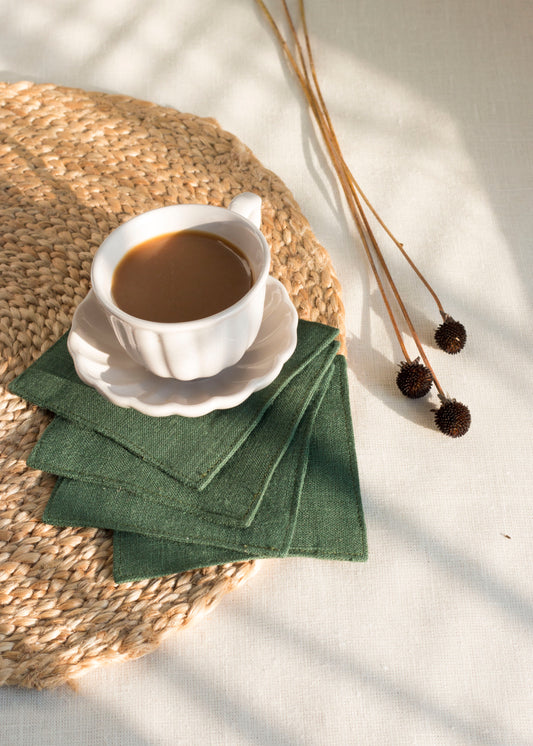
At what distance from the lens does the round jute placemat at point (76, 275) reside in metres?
0.65

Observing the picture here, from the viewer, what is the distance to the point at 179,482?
2.18 ft

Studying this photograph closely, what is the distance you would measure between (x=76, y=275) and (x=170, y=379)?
0.22 metres

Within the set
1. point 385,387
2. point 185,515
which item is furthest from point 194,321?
point 385,387

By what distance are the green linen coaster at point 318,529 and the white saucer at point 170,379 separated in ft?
0.31

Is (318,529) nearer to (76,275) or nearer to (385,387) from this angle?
(385,387)

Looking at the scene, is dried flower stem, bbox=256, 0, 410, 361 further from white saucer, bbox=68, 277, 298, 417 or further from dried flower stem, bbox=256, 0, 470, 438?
white saucer, bbox=68, 277, 298, 417

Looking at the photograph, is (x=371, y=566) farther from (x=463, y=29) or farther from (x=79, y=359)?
(x=463, y=29)

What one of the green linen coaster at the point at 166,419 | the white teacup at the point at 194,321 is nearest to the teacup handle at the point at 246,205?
the white teacup at the point at 194,321

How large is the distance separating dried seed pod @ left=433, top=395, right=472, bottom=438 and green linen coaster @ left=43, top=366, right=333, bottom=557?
0.17 m

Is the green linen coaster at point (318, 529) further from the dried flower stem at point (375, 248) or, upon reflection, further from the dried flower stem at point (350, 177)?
the dried flower stem at point (350, 177)

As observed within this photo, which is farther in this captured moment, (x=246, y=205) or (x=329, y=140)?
(x=329, y=140)

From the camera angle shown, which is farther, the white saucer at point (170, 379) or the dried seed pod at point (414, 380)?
the dried seed pod at point (414, 380)

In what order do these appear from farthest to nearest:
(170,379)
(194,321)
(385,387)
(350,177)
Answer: (350,177) < (385,387) < (170,379) < (194,321)

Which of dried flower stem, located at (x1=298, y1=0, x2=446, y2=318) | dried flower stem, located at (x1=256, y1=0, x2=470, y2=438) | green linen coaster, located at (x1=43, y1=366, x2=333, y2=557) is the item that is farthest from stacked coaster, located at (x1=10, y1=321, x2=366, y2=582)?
dried flower stem, located at (x1=298, y1=0, x2=446, y2=318)
